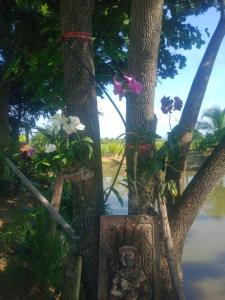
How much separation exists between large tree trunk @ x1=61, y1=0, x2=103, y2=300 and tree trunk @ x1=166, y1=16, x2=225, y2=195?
80 cm

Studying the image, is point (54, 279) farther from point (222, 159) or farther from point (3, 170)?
point (3, 170)

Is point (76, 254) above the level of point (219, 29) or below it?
below

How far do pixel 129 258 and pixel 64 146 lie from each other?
1.05 metres

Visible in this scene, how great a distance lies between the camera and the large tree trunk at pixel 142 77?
342cm

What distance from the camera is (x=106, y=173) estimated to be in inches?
579

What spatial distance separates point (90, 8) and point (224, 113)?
16068 millimetres

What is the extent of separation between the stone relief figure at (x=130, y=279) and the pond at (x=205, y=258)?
811mm

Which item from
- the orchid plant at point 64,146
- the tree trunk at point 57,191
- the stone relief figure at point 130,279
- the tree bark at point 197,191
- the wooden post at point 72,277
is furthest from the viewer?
the tree bark at point 197,191

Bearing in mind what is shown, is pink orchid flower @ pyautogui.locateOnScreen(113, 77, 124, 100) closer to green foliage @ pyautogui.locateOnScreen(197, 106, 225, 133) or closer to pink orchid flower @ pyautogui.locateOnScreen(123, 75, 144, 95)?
pink orchid flower @ pyautogui.locateOnScreen(123, 75, 144, 95)

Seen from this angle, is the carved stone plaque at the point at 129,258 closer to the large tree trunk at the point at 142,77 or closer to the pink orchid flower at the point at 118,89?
the large tree trunk at the point at 142,77

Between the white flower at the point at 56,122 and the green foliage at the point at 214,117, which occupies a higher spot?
the green foliage at the point at 214,117

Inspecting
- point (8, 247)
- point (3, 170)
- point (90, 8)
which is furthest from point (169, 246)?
point (3, 170)

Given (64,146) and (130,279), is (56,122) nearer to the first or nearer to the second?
(64,146)

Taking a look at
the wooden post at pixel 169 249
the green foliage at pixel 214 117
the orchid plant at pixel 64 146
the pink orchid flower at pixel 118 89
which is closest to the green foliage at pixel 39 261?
the orchid plant at pixel 64 146
